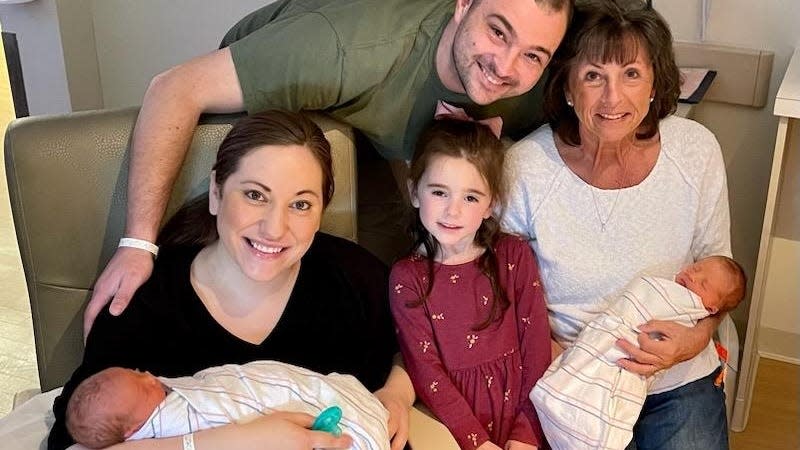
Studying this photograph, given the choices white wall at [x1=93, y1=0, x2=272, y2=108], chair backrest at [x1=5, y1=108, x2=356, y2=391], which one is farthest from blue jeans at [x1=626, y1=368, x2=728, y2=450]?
white wall at [x1=93, y1=0, x2=272, y2=108]

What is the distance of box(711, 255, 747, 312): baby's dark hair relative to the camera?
1618mm

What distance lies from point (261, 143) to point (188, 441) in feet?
1.56

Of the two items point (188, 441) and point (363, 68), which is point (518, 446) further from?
point (363, 68)

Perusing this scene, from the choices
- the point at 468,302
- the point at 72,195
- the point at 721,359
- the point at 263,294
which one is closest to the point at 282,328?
the point at 263,294

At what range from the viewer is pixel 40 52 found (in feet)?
9.74

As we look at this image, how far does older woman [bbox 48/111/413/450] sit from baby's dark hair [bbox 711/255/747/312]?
0.60 meters

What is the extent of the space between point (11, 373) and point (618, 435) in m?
1.77

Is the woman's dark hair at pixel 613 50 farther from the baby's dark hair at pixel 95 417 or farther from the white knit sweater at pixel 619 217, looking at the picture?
the baby's dark hair at pixel 95 417

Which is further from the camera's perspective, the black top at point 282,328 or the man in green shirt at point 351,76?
the man in green shirt at point 351,76

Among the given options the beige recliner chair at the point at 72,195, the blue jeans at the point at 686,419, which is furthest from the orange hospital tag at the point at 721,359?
the beige recliner chair at the point at 72,195

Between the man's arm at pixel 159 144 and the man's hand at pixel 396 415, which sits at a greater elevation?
the man's arm at pixel 159 144

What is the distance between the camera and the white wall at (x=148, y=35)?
285 centimetres

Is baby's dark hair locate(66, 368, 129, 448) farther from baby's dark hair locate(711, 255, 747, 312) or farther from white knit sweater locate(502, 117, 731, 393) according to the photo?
baby's dark hair locate(711, 255, 747, 312)

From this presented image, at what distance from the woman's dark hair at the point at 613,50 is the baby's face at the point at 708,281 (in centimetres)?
26
